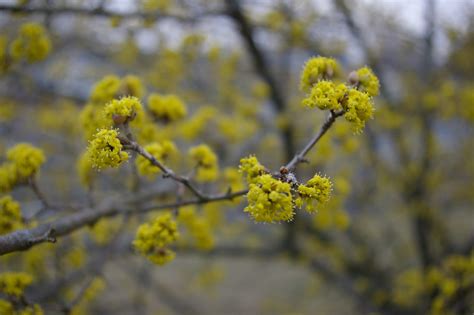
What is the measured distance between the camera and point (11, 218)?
2223 millimetres

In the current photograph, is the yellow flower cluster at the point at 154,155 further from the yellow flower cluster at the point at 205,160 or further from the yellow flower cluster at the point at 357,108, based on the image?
the yellow flower cluster at the point at 357,108

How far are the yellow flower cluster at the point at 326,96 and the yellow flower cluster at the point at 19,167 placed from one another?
1.57 m

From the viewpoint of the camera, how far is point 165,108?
104 inches

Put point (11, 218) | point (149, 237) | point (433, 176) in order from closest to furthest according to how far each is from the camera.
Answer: point (149, 237) → point (11, 218) → point (433, 176)

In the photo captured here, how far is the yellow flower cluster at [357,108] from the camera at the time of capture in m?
1.74

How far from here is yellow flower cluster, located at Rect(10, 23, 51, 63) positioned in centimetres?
283

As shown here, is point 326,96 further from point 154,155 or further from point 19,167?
point 19,167

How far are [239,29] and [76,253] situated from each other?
2707 millimetres

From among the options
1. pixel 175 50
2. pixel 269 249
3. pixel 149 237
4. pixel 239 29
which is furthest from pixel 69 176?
pixel 149 237

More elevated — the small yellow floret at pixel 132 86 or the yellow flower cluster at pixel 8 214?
the small yellow floret at pixel 132 86

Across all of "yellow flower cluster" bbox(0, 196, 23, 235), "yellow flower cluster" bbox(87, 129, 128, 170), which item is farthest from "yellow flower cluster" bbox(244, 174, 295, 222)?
"yellow flower cluster" bbox(0, 196, 23, 235)

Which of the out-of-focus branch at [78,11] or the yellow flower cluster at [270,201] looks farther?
the out-of-focus branch at [78,11]

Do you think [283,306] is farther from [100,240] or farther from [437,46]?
[437,46]

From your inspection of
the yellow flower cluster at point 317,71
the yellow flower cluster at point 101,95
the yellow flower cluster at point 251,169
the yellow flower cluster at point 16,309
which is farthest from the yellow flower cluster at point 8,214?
the yellow flower cluster at point 317,71
